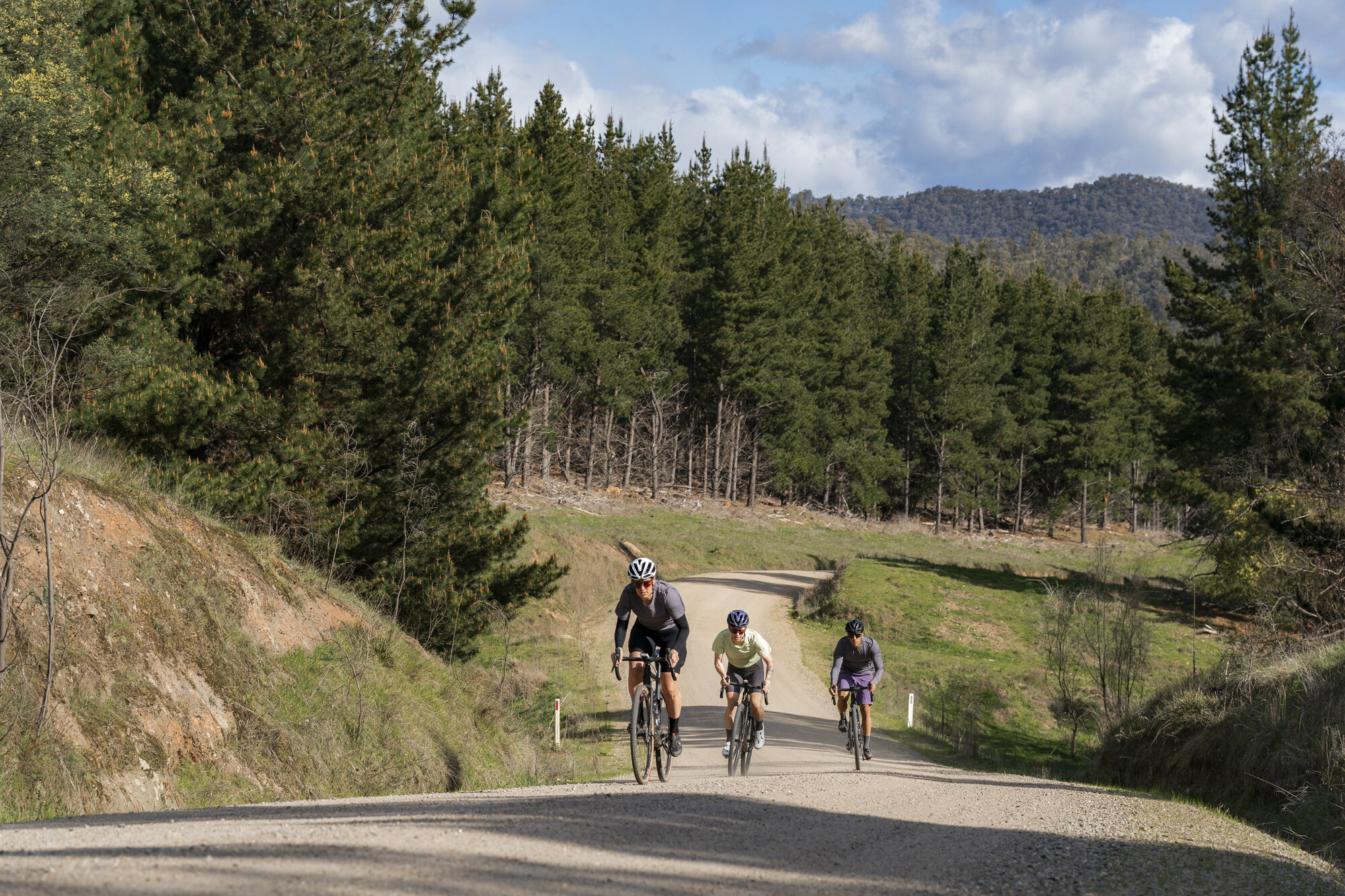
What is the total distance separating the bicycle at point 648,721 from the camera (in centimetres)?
938

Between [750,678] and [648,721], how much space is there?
5.85ft

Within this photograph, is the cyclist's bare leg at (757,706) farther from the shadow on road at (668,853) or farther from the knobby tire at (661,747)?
the shadow on road at (668,853)

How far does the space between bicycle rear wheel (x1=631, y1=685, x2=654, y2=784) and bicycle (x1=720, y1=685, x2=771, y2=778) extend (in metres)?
1.43

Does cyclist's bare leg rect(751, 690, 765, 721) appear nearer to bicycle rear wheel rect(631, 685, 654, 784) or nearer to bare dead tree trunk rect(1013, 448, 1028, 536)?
bicycle rear wheel rect(631, 685, 654, 784)

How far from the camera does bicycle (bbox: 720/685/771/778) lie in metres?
11.1

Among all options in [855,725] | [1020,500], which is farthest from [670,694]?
[1020,500]

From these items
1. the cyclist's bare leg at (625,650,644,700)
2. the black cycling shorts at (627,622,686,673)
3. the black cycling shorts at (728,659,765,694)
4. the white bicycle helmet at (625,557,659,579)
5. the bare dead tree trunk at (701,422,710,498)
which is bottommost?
the black cycling shorts at (728,659,765,694)

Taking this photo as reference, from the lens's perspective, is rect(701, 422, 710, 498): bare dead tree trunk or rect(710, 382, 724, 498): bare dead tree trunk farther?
rect(701, 422, 710, 498): bare dead tree trunk

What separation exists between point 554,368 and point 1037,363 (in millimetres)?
42481

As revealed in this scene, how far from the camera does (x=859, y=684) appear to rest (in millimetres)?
12969

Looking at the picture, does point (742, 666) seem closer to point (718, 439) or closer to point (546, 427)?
point (546, 427)

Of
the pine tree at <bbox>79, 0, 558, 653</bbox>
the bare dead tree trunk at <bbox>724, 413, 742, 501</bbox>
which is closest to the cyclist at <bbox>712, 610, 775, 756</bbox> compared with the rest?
the pine tree at <bbox>79, 0, 558, 653</bbox>

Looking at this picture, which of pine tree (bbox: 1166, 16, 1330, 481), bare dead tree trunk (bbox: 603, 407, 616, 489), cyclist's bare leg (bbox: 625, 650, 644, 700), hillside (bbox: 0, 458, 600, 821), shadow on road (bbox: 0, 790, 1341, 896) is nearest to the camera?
shadow on road (bbox: 0, 790, 1341, 896)

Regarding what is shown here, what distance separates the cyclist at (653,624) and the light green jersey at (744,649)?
137cm
